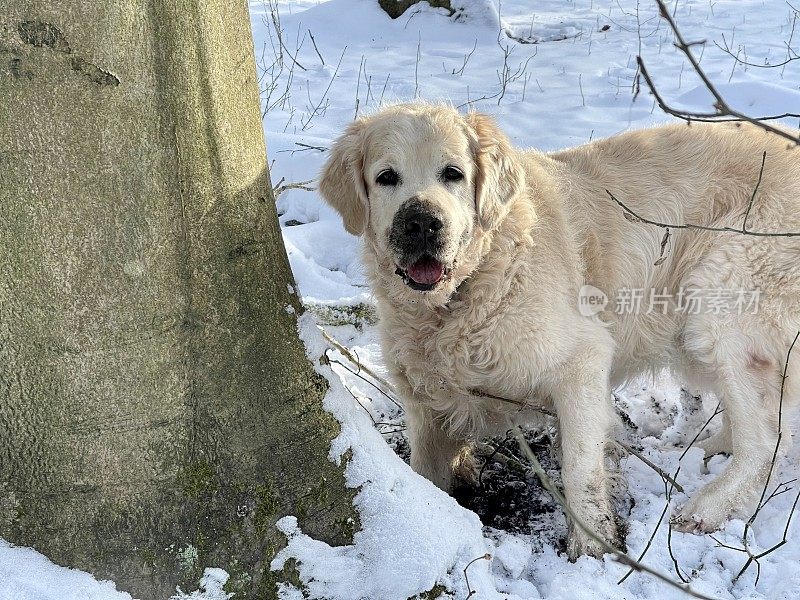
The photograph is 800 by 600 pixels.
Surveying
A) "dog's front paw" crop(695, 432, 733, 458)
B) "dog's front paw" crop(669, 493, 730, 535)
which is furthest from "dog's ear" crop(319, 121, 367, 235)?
"dog's front paw" crop(695, 432, 733, 458)

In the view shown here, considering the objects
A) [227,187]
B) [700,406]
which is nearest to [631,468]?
[700,406]

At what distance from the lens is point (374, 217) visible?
3.54 metres

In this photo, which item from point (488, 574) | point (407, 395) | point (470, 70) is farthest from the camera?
point (470, 70)

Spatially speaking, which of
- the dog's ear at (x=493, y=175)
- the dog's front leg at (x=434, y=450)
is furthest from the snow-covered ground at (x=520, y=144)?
the dog's ear at (x=493, y=175)

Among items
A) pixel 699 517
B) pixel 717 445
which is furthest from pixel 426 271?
pixel 717 445

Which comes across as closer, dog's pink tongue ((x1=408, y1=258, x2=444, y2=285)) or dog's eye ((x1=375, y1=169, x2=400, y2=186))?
dog's pink tongue ((x1=408, y1=258, x2=444, y2=285))

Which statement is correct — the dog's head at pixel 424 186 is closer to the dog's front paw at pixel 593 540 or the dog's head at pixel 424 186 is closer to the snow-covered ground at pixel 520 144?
the snow-covered ground at pixel 520 144

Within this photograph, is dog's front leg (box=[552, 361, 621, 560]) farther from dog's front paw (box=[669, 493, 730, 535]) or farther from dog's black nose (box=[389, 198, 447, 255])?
dog's black nose (box=[389, 198, 447, 255])

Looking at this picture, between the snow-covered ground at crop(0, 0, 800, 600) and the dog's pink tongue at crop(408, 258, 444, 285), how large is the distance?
60 centimetres

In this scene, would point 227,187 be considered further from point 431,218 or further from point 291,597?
point 291,597

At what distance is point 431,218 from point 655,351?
1533 millimetres

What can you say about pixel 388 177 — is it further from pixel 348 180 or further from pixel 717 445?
pixel 717 445

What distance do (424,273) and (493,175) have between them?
1.81 feet

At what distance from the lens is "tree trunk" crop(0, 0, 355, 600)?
6.88 ft
